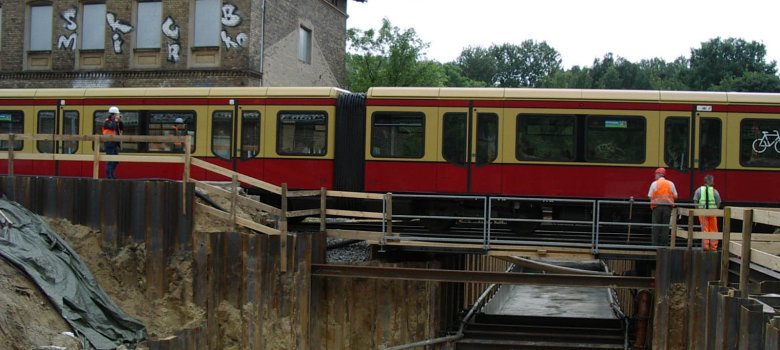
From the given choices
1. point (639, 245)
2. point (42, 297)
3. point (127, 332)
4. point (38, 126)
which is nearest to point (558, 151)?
point (639, 245)

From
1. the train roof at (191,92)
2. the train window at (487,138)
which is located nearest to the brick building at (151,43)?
the train roof at (191,92)

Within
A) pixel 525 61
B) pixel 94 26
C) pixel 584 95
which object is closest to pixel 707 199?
pixel 584 95

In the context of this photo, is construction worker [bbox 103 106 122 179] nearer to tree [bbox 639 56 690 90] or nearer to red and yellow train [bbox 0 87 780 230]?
red and yellow train [bbox 0 87 780 230]

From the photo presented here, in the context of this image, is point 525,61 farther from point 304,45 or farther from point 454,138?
point 454,138

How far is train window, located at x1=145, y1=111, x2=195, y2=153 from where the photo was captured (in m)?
19.3

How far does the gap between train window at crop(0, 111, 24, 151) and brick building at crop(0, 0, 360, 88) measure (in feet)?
26.1

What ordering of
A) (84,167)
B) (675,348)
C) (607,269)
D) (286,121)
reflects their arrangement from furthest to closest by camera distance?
1. (607,269)
2. (84,167)
3. (286,121)
4. (675,348)

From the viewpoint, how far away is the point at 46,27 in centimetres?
3009

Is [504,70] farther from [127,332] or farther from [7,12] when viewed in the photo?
[127,332]

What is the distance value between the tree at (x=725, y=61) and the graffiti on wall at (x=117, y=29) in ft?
165

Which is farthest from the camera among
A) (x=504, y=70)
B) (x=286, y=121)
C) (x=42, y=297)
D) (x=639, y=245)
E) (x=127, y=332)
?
(x=504, y=70)

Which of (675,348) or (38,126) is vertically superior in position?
(38,126)

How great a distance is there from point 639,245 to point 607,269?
1355cm

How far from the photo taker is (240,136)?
19000mm
